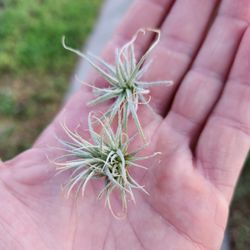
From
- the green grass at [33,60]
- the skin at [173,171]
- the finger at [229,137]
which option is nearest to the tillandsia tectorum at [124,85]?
the skin at [173,171]

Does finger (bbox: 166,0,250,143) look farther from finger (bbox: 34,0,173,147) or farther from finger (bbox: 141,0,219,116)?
finger (bbox: 34,0,173,147)

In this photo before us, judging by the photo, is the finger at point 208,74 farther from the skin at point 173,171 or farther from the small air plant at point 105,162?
the small air plant at point 105,162

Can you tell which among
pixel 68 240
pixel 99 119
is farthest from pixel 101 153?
pixel 68 240

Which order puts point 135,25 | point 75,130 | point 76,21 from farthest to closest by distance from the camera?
point 76,21 < point 135,25 < point 75,130

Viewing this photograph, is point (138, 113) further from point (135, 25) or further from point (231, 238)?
point (231, 238)

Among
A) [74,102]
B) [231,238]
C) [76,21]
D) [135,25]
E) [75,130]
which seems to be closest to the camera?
[75,130]

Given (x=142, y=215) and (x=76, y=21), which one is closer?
(x=142, y=215)

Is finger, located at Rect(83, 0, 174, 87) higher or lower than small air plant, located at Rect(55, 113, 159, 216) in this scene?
higher

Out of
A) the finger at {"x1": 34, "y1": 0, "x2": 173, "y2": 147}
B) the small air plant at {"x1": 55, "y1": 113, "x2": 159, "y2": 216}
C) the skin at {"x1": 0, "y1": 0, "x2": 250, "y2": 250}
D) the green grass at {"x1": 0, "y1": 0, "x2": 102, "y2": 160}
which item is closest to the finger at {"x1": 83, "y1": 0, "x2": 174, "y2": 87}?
the finger at {"x1": 34, "y1": 0, "x2": 173, "y2": 147}
